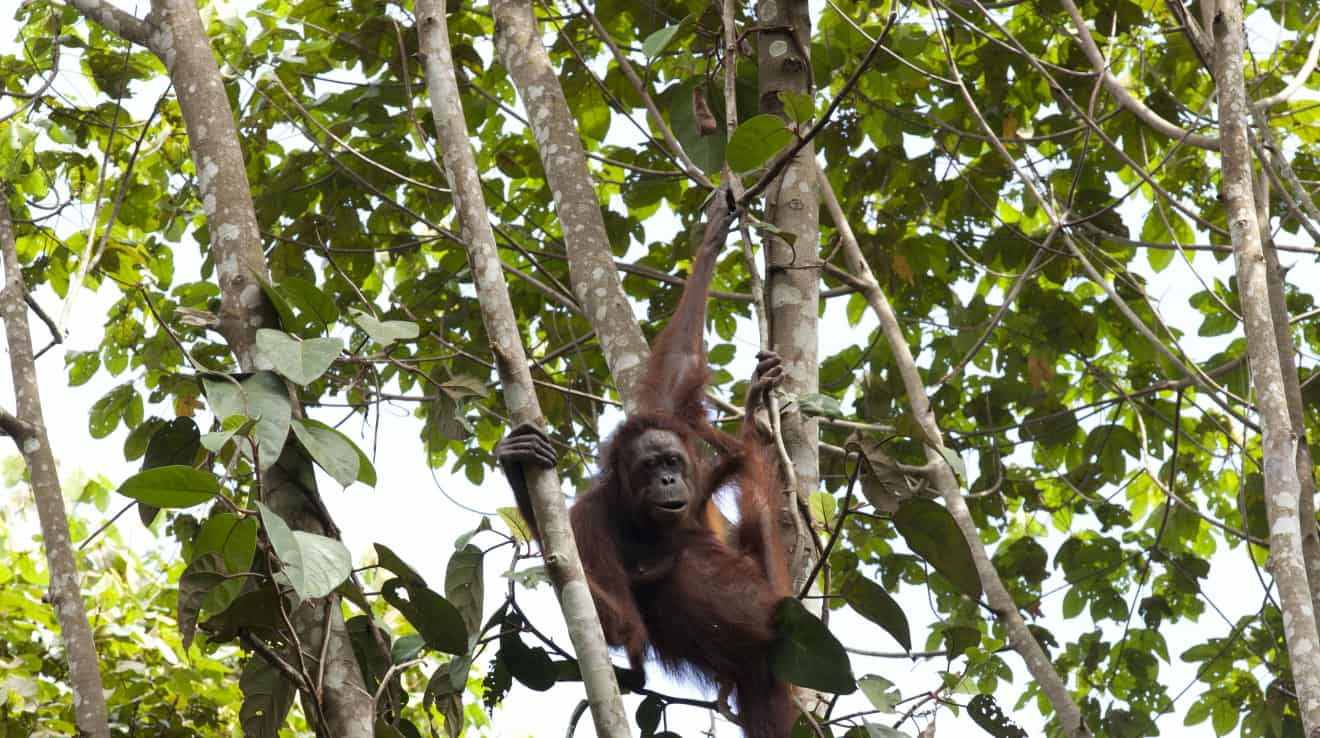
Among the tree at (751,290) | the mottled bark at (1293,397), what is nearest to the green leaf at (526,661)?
the tree at (751,290)

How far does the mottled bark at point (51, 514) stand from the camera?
3039 millimetres

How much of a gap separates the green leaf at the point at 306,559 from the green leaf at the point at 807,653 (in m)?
1.08

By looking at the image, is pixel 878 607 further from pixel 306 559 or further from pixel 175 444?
pixel 175 444

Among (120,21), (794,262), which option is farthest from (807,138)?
(120,21)

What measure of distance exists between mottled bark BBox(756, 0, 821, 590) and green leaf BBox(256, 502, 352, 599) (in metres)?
1.13

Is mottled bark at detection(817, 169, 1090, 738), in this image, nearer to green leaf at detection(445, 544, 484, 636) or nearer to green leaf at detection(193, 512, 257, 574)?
green leaf at detection(445, 544, 484, 636)

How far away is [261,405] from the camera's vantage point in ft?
8.25

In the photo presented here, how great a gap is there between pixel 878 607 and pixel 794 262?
3.64 feet

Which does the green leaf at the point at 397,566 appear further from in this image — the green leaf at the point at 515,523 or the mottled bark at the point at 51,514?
the mottled bark at the point at 51,514

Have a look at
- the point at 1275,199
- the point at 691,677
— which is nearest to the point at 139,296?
the point at 691,677

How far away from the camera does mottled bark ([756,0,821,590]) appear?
337 cm

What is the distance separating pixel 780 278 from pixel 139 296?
12.6 feet

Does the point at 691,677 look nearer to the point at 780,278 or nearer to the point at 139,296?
the point at 780,278

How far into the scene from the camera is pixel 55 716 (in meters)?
5.55
